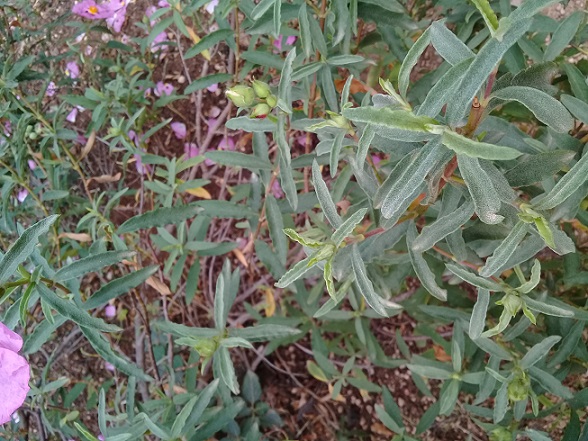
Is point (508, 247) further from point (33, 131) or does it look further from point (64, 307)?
point (33, 131)

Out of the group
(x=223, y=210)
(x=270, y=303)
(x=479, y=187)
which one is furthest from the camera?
(x=270, y=303)

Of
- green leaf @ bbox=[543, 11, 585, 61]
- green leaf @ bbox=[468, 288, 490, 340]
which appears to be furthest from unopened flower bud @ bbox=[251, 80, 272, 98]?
green leaf @ bbox=[543, 11, 585, 61]

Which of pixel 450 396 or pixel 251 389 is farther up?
pixel 450 396

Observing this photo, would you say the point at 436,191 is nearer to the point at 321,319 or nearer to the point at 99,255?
the point at 99,255

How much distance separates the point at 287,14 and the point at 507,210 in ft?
2.03

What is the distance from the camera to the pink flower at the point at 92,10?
5.28 ft

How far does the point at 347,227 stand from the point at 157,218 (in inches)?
19.9

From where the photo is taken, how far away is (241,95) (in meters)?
0.85

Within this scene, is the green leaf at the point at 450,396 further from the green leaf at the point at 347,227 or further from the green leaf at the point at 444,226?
the green leaf at the point at 347,227

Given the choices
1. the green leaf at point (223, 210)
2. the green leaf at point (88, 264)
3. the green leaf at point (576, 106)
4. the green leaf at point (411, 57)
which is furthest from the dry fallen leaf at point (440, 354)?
the green leaf at point (411, 57)

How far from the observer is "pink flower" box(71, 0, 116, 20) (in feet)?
5.28

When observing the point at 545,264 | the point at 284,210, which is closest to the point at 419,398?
the point at 545,264

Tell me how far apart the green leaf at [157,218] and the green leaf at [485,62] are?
28.6 inches

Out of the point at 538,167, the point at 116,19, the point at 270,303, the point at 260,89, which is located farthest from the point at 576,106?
the point at 116,19
